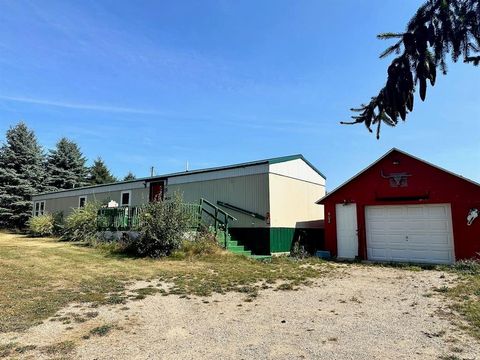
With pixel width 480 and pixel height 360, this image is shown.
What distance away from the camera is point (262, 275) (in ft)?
31.3

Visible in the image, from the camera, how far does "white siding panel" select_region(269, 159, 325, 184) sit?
1500 cm

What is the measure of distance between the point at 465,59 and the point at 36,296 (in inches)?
284

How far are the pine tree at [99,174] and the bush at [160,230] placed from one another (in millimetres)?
30385

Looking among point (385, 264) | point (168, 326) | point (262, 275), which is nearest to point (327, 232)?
point (385, 264)

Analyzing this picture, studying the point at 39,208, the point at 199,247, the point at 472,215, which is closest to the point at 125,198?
the point at 199,247

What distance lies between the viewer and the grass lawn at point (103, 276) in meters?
6.26

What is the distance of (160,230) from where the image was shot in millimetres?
11852

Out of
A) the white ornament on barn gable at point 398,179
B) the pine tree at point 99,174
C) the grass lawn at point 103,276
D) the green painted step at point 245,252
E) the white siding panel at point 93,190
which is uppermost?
the pine tree at point 99,174

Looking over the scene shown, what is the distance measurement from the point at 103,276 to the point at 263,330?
16.8ft

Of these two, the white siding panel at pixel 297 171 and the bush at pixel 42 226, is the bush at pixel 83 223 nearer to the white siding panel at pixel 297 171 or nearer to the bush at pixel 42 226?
the bush at pixel 42 226

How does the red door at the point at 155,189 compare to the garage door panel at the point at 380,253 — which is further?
the red door at the point at 155,189

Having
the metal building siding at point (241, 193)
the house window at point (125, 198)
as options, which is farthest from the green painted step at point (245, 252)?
the house window at point (125, 198)

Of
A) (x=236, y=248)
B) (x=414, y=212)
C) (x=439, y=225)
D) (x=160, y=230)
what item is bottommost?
(x=236, y=248)

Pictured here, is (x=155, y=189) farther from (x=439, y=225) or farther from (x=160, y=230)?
(x=439, y=225)
